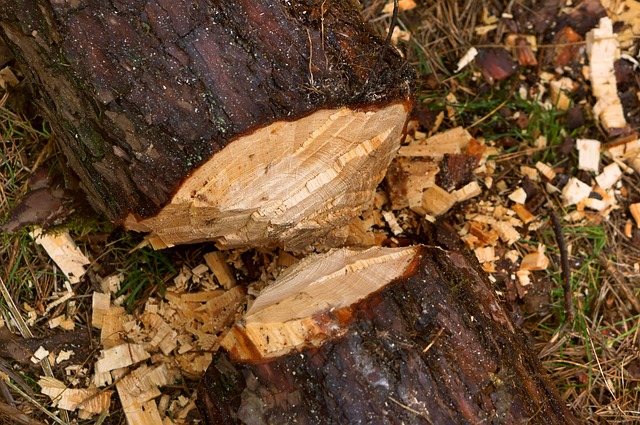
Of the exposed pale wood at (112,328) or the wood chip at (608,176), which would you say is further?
the wood chip at (608,176)

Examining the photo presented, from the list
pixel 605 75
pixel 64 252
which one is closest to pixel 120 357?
pixel 64 252

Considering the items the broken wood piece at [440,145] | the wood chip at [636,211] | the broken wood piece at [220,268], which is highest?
the broken wood piece at [220,268]

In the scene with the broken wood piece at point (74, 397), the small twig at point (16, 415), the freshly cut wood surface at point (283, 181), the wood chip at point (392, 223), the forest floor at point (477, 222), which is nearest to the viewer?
the freshly cut wood surface at point (283, 181)

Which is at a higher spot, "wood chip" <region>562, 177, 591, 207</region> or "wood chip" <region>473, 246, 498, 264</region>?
"wood chip" <region>473, 246, 498, 264</region>

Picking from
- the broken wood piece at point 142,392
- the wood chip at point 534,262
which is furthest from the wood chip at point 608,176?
the broken wood piece at point 142,392

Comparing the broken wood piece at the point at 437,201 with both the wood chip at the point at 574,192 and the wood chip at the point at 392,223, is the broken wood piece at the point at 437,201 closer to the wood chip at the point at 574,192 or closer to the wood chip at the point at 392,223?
the wood chip at the point at 392,223

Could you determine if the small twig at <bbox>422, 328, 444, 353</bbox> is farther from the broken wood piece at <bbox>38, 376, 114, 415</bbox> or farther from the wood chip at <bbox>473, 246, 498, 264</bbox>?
the broken wood piece at <bbox>38, 376, 114, 415</bbox>

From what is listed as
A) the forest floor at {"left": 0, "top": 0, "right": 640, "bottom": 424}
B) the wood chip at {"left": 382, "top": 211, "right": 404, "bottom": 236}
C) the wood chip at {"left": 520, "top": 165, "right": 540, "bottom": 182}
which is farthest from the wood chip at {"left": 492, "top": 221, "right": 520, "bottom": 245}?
the wood chip at {"left": 382, "top": 211, "right": 404, "bottom": 236}
